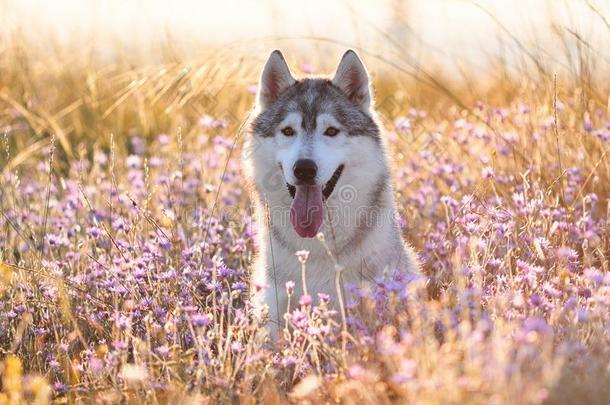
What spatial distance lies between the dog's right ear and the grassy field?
0.23m

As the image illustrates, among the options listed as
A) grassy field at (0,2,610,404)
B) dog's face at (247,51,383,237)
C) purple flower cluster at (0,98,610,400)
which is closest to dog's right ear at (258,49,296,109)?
dog's face at (247,51,383,237)

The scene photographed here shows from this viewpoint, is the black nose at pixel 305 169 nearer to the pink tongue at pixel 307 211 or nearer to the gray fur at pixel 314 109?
the pink tongue at pixel 307 211

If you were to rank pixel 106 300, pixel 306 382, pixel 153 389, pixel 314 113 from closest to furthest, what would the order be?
pixel 306 382
pixel 153 389
pixel 106 300
pixel 314 113

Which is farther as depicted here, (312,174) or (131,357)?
(312,174)

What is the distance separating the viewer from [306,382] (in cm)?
308

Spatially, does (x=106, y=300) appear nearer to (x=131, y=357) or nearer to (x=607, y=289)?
(x=131, y=357)

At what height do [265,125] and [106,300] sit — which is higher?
[265,125]

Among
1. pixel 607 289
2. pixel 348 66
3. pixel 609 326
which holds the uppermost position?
pixel 348 66

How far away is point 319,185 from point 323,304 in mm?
1632

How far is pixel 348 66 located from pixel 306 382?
2.76 meters

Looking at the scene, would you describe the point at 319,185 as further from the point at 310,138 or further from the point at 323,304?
the point at 323,304

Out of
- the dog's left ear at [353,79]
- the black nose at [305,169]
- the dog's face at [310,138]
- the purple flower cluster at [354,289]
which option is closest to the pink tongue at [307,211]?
A: the dog's face at [310,138]

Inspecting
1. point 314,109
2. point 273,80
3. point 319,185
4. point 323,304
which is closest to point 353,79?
point 314,109

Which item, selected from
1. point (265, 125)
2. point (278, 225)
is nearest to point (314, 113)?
point (265, 125)
